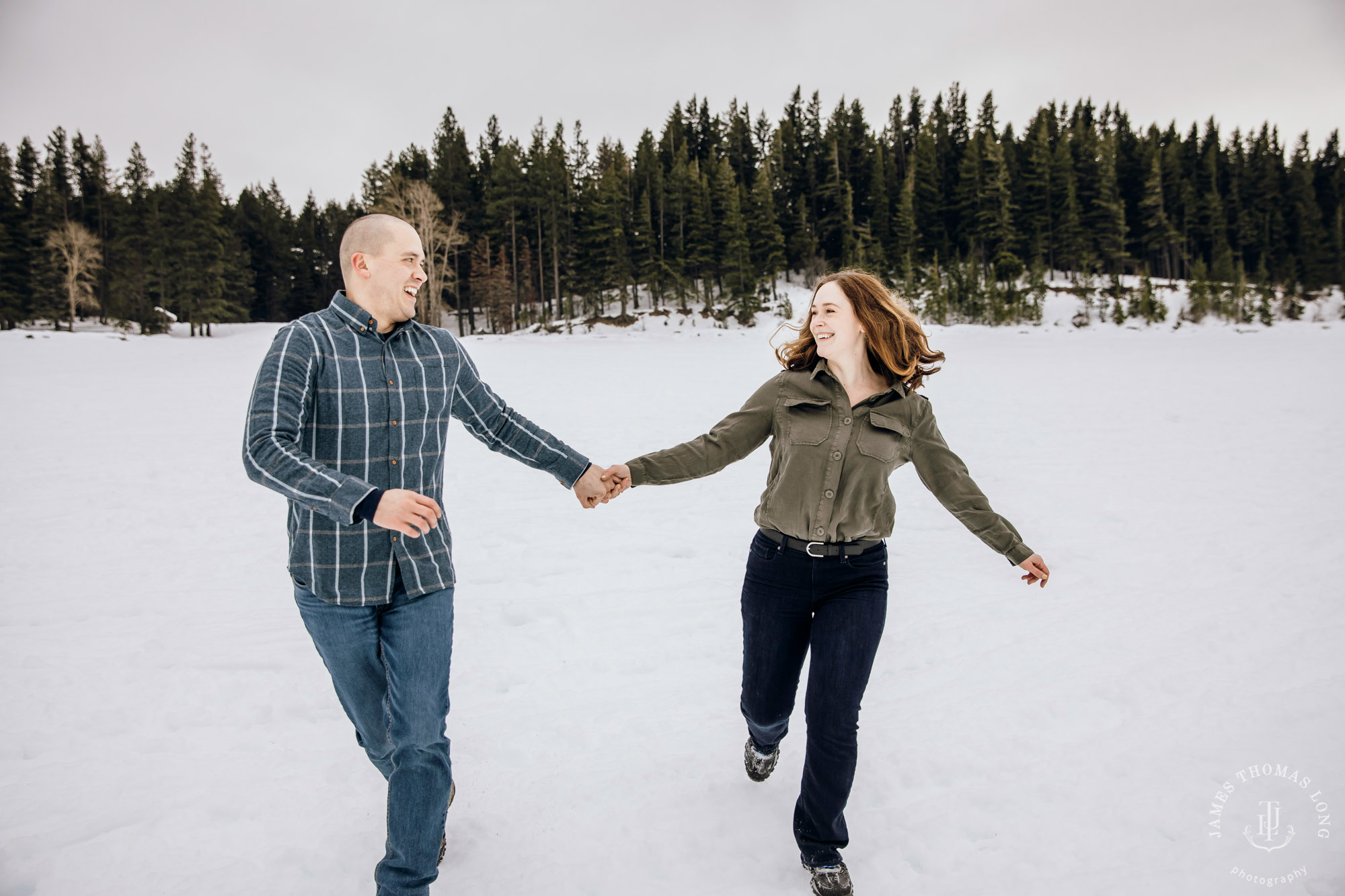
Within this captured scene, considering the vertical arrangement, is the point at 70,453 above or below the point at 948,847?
above

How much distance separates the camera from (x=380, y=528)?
2168 mm

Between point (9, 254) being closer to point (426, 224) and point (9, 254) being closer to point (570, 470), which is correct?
point (426, 224)

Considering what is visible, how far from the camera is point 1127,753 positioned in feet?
10.9

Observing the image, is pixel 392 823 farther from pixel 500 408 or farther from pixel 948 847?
pixel 948 847

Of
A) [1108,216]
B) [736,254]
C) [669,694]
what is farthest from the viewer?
[1108,216]

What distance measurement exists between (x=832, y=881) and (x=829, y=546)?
4.16 ft

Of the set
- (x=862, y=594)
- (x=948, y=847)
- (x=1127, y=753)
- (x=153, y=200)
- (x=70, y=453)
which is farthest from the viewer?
(x=153, y=200)

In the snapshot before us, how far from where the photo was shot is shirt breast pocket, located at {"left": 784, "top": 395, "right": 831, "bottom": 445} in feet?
8.57

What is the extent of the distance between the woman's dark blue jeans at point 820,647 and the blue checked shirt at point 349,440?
128 cm

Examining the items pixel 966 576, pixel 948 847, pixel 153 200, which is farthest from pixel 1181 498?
pixel 153 200

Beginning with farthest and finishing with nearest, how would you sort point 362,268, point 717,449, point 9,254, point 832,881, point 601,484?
point 9,254, point 601,484, point 717,449, point 832,881, point 362,268

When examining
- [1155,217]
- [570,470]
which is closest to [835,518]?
[570,470]

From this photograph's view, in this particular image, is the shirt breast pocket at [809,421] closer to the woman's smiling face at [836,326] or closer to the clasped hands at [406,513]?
the woman's smiling face at [836,326]

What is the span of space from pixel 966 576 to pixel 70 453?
12.6 m
